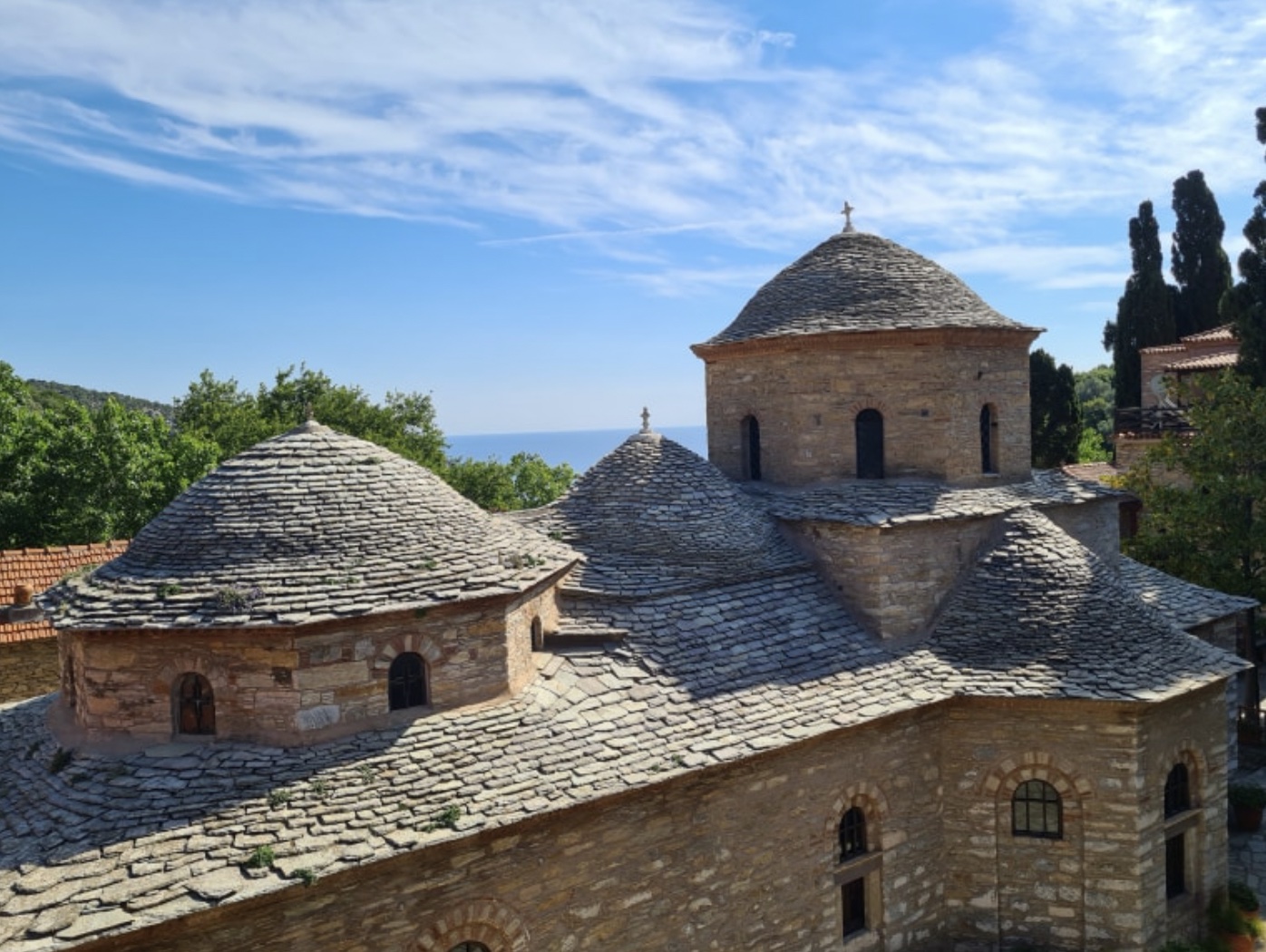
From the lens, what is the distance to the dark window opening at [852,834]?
36.8 ft

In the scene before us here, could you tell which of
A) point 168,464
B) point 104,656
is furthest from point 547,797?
point 168,464

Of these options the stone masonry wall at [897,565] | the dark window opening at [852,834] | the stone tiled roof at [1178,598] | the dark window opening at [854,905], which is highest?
the stone masonry wall at [897,565]

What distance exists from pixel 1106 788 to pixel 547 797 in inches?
280

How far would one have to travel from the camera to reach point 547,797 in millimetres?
8594

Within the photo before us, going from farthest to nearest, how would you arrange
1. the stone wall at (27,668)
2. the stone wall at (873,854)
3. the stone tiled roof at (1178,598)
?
the stone wall at (27,668), the stone tiled roof at (1178,598), the stone wall at (873,854)

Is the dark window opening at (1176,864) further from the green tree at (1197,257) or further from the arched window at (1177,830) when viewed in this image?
the green tree at (1197,257)

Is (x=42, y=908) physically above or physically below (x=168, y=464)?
below

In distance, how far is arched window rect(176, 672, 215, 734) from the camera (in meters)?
9.12

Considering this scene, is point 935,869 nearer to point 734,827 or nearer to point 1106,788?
point 1106,788

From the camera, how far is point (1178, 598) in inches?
627

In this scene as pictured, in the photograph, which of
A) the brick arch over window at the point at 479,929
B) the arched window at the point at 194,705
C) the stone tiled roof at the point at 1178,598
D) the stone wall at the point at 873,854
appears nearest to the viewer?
the brick arch over window at the point at 479,929

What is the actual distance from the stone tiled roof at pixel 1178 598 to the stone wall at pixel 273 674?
11923 millimetres

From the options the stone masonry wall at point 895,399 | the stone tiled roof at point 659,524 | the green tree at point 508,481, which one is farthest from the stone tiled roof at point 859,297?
the green tree at point 508,481

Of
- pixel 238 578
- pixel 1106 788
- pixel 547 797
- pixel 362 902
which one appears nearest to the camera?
pixel 362 902
